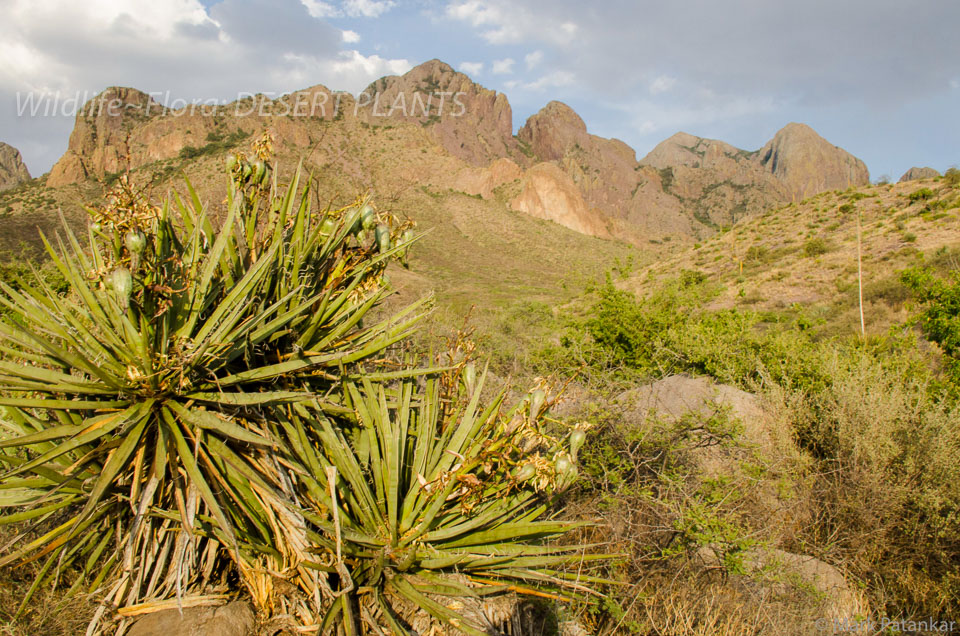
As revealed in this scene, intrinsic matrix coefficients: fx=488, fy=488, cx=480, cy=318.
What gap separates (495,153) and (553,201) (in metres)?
42.3

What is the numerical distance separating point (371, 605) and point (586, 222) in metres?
81.9

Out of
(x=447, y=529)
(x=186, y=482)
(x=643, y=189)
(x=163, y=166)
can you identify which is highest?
(x=643, y=189)

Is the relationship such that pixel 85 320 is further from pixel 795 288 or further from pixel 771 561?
pixel 795 288

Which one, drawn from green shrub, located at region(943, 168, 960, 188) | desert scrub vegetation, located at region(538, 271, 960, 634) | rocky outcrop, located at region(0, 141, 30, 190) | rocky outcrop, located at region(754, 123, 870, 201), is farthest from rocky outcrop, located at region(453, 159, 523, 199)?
rocky outcrop, located at region(0, 141, 30, 190)

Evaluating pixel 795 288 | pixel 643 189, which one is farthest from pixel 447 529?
pixel 643 189

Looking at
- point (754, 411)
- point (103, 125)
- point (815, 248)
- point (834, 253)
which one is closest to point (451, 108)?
point (103, 125)

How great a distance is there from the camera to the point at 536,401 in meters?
2.47

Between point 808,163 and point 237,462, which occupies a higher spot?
point 808,163

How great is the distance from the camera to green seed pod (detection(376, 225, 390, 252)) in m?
3.27

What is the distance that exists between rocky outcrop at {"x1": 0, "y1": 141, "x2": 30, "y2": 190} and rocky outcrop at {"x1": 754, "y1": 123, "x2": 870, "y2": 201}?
18770 cm

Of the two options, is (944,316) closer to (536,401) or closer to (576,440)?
(576,440)

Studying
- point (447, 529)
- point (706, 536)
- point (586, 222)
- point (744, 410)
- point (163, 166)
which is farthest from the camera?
point (586, 222)

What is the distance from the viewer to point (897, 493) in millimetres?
4625

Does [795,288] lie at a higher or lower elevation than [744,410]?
higher
